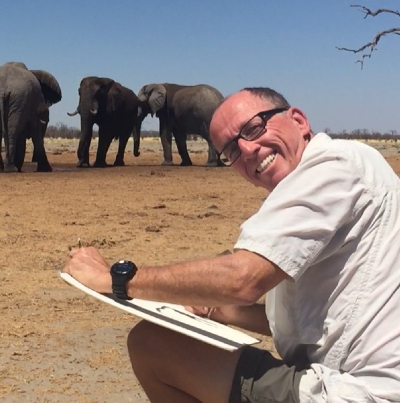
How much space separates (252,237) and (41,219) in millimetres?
6929

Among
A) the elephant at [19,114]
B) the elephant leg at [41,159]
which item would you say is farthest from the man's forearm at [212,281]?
the elephant leg at [41,159]

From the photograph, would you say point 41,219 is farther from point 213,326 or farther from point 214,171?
point 214,171

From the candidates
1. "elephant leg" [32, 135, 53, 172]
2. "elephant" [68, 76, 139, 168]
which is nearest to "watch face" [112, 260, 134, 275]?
"elephant leg" [32, 135, 53, 172]

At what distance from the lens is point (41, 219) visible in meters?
8.75

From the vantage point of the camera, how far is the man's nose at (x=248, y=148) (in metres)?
2.36

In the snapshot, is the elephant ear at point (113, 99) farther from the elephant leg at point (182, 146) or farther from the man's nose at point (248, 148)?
the man's nose at point (248, 148)

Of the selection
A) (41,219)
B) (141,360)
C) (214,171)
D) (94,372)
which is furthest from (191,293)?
(214,171)

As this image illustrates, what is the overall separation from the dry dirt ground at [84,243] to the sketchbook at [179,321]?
1.21 metres

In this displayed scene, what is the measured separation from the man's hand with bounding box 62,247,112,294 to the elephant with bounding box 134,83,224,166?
18958 mm

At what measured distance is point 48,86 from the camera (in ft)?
70.0

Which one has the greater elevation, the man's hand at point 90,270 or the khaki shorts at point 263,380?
the man's hand at point 90,270

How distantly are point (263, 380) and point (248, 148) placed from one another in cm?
70

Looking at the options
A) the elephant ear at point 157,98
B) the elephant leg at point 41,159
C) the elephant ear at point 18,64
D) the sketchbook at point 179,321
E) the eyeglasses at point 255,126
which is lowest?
the elephant leg at point 41,159

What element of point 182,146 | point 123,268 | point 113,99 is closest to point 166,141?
point 182,146
